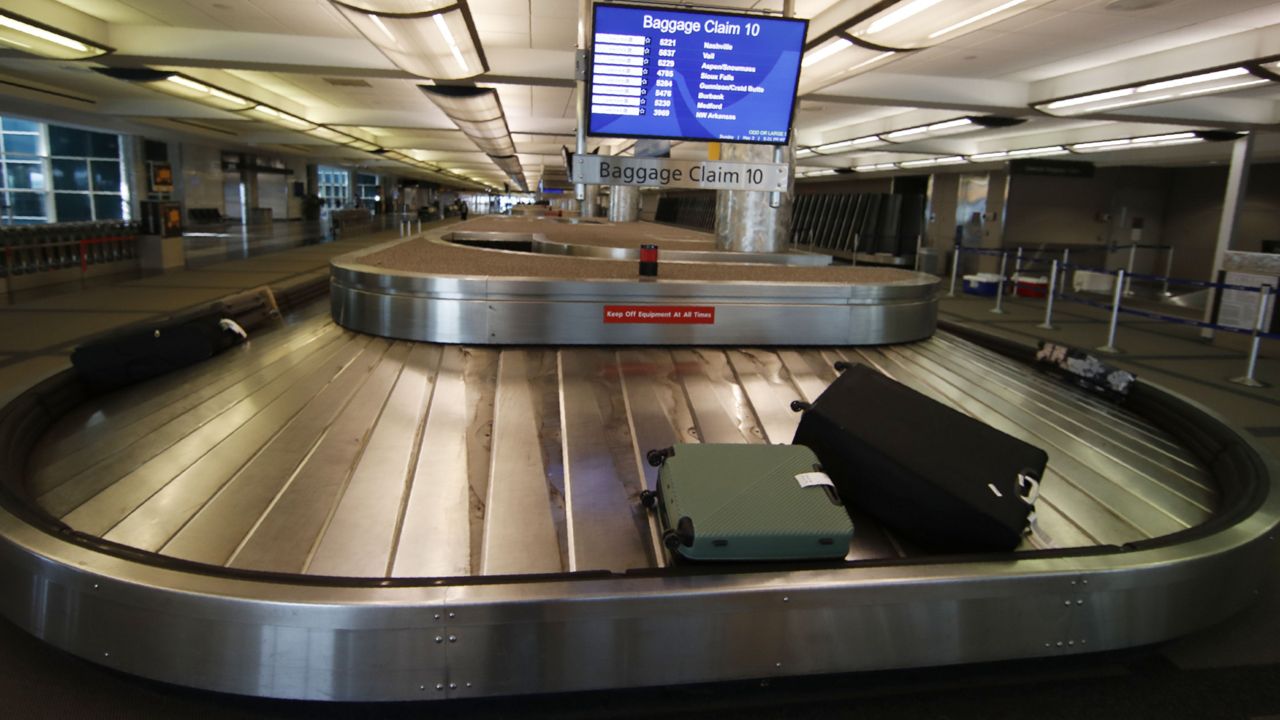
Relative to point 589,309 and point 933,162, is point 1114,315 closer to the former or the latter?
point 589,309

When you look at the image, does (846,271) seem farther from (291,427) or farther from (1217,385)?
(1217,385)

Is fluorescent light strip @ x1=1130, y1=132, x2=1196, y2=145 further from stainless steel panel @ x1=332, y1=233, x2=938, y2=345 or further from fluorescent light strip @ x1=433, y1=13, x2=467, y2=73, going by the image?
fluorescent light strip @ x1=433, y1=13, x2=467, y2=73

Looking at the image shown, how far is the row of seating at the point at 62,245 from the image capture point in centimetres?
1371

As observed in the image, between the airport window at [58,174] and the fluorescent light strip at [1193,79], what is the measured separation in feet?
93.3

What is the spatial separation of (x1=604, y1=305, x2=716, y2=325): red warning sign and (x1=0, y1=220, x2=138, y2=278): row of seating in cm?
1427

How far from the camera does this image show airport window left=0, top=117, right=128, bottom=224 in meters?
23.8

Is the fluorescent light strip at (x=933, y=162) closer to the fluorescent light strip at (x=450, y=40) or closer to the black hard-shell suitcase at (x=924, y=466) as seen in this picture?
the fluorescent light strip at (x=450, y=40)

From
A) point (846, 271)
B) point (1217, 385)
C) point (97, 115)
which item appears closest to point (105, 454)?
point (846, 271)

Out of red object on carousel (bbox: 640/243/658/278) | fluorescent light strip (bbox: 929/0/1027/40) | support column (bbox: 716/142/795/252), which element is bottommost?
red object on carousel (bbox: 640/243/658/278)

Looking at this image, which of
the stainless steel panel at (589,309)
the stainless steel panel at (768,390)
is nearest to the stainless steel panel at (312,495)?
the stainless steel panel at (589,309)

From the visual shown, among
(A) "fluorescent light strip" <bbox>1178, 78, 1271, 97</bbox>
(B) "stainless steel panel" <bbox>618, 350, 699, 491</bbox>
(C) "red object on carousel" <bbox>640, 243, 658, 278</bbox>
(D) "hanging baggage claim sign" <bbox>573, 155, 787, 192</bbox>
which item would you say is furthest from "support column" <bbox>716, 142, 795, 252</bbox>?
(A) "fluorescent light strip" <bbox>1178, 78, 1271, 97</bbox>

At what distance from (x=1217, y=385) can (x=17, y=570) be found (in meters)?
10.6

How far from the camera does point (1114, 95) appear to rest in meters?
9.83

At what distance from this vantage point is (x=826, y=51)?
7438 mm
